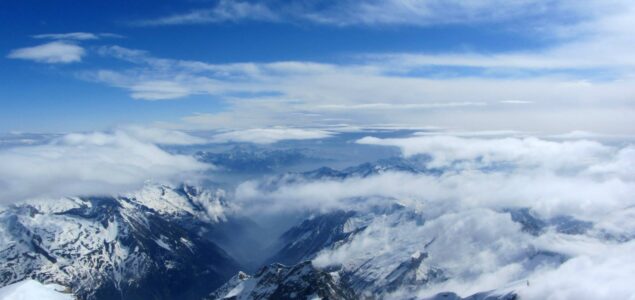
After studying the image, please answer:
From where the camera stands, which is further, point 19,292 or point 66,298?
point 66,298
